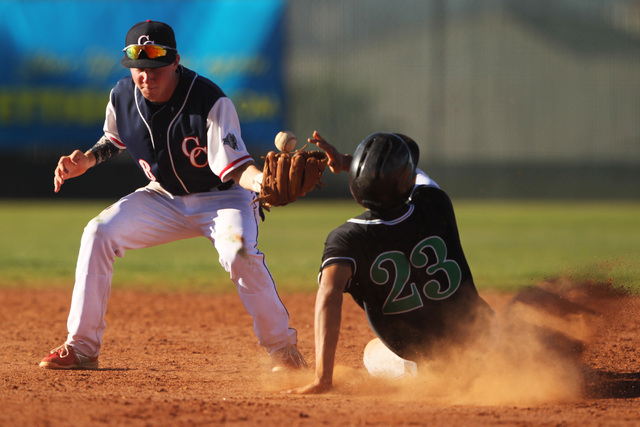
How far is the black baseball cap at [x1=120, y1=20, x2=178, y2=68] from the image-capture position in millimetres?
4113

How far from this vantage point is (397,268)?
3.41 meters

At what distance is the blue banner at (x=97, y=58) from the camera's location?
57.2 feet

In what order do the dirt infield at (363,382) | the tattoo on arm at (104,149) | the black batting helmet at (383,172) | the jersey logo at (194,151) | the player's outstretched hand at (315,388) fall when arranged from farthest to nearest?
the tattoo on arm at (104,149), the jersey logo at (194,151), the player's outstretched hand at (315,388), the black batting helmet at (383,172), the dirt infield at (363,382)

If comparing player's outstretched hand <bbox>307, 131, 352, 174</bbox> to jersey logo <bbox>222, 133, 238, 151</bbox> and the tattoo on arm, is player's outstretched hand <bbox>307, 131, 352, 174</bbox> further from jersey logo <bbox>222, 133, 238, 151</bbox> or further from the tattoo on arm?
the tattoo on arm

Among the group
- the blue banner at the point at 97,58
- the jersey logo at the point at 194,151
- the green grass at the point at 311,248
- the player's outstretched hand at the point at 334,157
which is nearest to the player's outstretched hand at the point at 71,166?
the jersey logo at the point at 194,151

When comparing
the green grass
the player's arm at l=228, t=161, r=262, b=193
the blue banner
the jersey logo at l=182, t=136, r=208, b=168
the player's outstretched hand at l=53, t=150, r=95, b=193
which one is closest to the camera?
the player's arm at l=228, t=161, r=262, b=193

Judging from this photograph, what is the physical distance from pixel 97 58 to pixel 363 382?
15.3m

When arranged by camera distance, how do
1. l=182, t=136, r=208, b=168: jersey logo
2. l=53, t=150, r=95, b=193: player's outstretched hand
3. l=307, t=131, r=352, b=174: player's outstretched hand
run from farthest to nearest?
l=53, t=150, r=95, b=193: player's outstretched hand
l=182, t=136, r=208, b=168: jersey logo
l=307, t=131, r=352, b=174: player's outstretched hand

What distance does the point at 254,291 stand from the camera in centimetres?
412

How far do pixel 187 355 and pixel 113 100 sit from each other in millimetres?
1535

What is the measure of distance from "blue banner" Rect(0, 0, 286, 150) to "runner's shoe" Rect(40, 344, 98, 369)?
1313cm

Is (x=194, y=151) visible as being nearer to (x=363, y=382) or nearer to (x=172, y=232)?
(x=172, y=232)

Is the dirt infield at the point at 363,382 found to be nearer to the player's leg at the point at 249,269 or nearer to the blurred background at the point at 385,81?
the player's leg at the point at 249,269

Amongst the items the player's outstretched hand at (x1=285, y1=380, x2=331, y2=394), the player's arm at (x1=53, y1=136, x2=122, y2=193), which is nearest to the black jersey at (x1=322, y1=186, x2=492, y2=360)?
the player's outstretched hand at (x1=285, y1=380, x2=331, y2=394)
